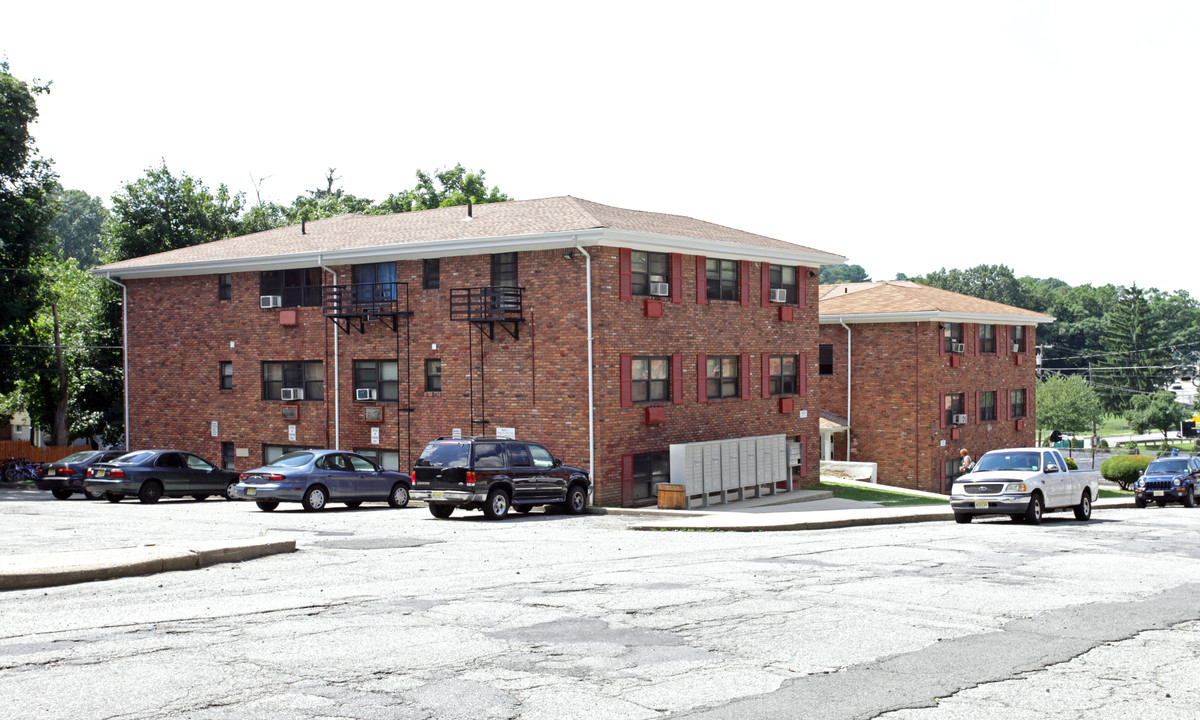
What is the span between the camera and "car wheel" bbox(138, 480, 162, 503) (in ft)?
94.4

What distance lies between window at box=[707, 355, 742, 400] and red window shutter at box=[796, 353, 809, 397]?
343cm

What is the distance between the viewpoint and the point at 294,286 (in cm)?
3516

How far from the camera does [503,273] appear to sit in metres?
30.5

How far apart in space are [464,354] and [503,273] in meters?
2.59

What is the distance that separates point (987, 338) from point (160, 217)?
119ft

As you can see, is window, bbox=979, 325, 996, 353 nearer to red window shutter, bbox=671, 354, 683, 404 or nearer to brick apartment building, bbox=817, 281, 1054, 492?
brick apartment building, bbox=817, 281, 1054, 492

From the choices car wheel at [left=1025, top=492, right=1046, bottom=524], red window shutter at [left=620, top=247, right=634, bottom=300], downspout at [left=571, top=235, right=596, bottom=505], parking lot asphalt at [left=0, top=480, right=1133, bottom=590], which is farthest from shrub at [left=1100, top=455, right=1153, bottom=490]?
downspout at [left=571, top=235, right=596, bottom=505]

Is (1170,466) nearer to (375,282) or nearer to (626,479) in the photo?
(626,479)

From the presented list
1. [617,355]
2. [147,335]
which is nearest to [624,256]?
[617,355]

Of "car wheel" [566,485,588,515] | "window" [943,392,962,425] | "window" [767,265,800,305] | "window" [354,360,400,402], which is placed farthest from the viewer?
"window" [943,392,962,425]

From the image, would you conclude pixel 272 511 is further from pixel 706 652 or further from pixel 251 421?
pixel 706 652

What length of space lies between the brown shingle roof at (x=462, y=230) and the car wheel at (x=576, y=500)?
6.75m

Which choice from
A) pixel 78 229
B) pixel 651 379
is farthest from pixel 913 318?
pixel 78 229

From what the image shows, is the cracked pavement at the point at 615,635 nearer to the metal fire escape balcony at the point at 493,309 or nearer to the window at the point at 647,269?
the metal fire escape balcony at the point at 493,309
